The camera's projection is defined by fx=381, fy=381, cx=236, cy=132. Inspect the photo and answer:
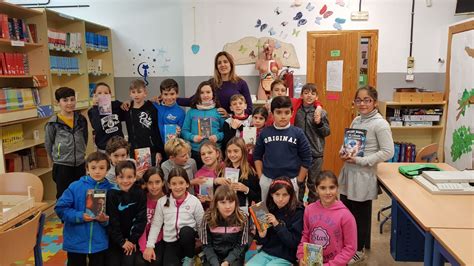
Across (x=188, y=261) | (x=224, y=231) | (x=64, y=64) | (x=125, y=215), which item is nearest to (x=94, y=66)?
(x=64, y=64)

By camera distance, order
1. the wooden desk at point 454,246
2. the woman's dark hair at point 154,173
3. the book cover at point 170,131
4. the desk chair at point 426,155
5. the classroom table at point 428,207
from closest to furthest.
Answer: the wooden desk at point 454,246, the classroom table at point 428,207, the woman's dark hair at point 154,173, the book cover at point 170,131, the desk chair at point 426,155

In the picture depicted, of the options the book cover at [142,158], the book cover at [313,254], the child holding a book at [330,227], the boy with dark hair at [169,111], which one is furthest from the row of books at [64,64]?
the book cover at [313,254]

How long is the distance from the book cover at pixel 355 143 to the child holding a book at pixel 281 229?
0.64m

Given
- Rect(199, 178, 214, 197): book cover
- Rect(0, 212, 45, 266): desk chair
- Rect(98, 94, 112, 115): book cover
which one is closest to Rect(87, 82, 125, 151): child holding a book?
Rect(98, 94, 112, 115): book cover

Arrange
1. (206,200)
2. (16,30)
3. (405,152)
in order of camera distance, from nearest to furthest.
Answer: (206,200) < (16,30) < (405,152)

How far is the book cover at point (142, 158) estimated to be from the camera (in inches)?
115

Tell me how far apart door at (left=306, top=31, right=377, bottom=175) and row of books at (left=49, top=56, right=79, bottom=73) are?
3.26 meters

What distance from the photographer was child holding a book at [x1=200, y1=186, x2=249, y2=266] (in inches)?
95.6

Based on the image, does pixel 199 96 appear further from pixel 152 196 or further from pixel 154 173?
pixel 152 196

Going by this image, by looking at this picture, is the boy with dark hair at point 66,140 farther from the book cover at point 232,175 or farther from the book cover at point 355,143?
Result: the book cover at point 355,143

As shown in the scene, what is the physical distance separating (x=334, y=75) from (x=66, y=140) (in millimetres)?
3513

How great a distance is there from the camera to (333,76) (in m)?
5.26

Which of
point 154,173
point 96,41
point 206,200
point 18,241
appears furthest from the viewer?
point 96,41

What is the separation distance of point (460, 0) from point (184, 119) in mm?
4273
